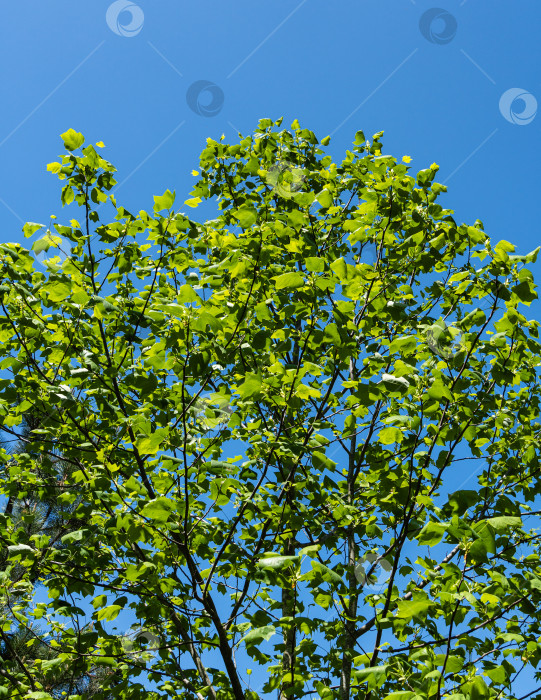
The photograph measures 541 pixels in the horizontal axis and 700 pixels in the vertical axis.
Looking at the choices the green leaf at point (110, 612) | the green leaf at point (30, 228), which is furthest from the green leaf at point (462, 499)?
the green leaf at point (30, 228)

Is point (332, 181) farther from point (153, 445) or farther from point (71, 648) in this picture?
point (71, 648)

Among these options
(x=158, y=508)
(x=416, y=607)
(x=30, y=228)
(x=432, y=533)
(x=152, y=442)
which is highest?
(x=30, y=228)

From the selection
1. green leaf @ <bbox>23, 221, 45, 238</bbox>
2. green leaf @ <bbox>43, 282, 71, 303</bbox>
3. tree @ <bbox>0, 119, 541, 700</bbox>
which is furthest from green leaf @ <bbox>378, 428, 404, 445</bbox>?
green leaf @ <bbox>23, 221, 45, 238</bbox>

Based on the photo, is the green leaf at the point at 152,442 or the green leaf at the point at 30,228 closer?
the green leaf at the point at 152,442

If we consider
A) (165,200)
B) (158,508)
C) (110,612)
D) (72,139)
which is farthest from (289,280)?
(110,612)

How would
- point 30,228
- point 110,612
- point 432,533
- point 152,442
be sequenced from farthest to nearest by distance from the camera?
point 30,228
point 110,612
point 152,442
point 432,533

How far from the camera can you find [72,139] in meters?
4.35

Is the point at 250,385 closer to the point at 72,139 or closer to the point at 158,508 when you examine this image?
the point at 158,508

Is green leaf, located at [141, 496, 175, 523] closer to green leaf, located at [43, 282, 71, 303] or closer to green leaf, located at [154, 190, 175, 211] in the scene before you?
green leaf, located at [43, 282, 71, 303]

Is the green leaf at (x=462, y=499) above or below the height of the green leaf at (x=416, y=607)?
above

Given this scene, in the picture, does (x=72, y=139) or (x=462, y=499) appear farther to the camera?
(x=72, y=139)

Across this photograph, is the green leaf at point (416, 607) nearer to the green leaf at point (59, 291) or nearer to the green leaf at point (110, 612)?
the green leaf at point (110, 612)

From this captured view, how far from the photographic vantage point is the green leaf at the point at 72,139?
430 cm

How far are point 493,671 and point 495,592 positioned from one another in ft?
1.48
